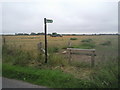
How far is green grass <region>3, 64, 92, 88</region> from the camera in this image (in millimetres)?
4414

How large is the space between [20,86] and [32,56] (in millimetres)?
3662

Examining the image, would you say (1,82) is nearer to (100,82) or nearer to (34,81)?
(34,81)

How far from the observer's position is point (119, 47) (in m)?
4.15

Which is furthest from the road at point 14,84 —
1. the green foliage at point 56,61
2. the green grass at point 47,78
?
the green foliage at point 56,61

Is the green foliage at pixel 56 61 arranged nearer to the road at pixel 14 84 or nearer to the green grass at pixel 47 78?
the green grass at pixel 47 78

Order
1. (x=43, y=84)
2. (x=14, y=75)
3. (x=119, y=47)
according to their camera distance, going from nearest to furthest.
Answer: (x=119, y=47), (x=43, y=84), (x=14, y=75)

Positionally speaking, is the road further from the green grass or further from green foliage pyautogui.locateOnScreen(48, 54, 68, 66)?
green foliage pyautogui.locateOnScreen(48, 54, 68, 66)

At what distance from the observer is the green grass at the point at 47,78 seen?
441 cm

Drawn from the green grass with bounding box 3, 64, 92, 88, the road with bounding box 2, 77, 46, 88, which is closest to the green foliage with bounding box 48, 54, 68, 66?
the green grass with bounding box 3, 64, 92, 88

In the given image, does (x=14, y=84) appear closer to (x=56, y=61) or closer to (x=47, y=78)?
(x=47, y=78)

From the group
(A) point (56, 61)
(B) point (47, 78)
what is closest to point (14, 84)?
(B) point (47, 78)

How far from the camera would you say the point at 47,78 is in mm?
4992

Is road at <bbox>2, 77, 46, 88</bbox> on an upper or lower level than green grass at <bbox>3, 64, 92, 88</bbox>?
lower

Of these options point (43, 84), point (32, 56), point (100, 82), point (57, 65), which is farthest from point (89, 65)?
point (32, 56)
